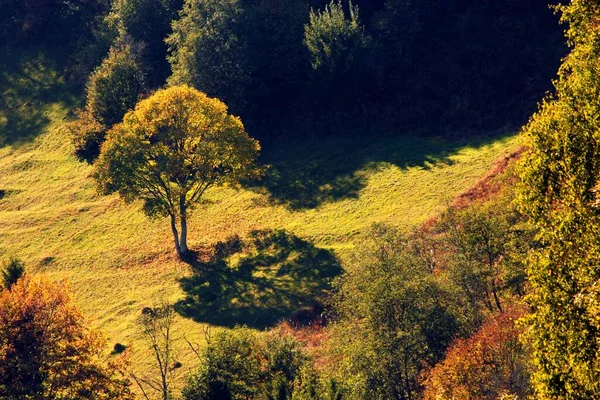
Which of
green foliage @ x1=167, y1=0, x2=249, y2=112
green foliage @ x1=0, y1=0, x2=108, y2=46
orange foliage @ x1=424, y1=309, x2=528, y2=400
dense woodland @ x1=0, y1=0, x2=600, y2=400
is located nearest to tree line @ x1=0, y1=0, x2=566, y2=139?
green foliage @ x1=167, y1=0, x2=249, y2=112

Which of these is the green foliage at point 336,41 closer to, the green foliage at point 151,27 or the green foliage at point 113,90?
the green foliage at point 151,27

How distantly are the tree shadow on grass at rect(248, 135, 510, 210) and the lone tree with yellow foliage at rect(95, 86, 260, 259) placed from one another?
8.66 meters

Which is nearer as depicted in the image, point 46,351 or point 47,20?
A: point 46,351

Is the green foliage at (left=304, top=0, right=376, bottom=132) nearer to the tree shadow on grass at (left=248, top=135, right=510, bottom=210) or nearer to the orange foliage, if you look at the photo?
the tree shadow on grass at (left=248, top=135, right=510, bottom=210)

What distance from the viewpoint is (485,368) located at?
120 feet

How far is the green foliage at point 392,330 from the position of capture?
43094 millimetres

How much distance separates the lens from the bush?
98.4m

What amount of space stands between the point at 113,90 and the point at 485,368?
248ft

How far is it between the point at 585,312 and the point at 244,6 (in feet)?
275

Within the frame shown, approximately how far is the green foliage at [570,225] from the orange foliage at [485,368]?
10899mm

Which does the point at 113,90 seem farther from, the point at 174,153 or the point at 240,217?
the point at 240,217

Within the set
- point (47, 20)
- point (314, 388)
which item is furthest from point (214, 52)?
point (314, 388)

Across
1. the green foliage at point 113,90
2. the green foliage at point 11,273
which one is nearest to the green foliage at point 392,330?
the green foliage at point 11,273

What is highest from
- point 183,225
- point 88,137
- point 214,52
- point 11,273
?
point 214,52
